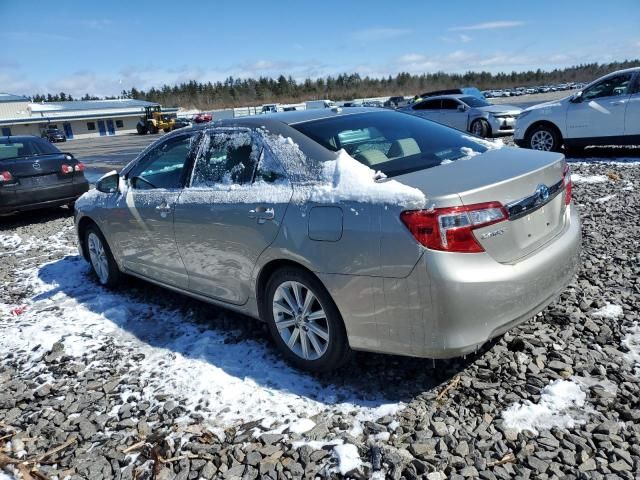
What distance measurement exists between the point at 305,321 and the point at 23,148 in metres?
8.29

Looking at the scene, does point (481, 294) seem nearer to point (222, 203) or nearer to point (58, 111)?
point (222, 203)

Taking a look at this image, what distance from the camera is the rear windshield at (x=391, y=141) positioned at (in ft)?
10.2

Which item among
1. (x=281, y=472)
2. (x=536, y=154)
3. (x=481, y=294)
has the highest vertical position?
(x=536, y=154)

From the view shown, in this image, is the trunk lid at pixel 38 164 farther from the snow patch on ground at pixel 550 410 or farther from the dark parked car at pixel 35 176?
the snow patch on ground at pixel 550 410

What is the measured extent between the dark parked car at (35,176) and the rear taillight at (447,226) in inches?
319

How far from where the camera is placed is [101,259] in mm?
5262

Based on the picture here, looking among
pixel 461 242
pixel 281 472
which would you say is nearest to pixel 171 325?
pixel 281 472

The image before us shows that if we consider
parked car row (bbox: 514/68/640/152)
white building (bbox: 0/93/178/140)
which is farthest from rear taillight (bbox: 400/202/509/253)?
white building (bbox: 0/93/178/140)

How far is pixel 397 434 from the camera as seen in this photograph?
8.64 feet

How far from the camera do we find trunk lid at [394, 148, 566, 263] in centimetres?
256

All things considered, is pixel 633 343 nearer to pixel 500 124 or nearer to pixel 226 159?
pixel 226 159

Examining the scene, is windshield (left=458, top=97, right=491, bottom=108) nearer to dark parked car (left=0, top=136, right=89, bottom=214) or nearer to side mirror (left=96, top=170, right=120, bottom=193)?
dark parked car (left=0, top=136, right=89, bottom=214)

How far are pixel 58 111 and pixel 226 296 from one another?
222 ft

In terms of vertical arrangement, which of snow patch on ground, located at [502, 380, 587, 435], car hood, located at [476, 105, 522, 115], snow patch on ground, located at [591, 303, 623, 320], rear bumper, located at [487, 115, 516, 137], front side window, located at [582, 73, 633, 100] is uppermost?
front side window, located at [582, 73, 633, 100]
